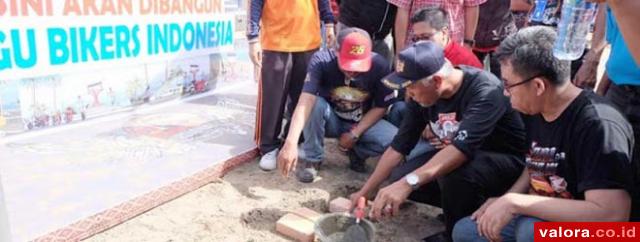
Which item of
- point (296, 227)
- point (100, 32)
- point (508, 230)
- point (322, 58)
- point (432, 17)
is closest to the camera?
point (508, 230)

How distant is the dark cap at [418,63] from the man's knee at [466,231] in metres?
0.62

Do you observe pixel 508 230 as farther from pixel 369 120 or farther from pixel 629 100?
pixel 369 120

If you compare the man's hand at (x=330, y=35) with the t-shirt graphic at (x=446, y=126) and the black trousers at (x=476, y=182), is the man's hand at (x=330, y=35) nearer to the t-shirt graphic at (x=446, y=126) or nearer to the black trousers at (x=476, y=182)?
the t-shirt graphic at (x=446, y=126)

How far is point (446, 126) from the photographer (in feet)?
8.51

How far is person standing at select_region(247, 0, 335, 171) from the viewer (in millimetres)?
3492

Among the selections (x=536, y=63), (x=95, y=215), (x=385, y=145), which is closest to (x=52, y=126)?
(x=95, y=215)

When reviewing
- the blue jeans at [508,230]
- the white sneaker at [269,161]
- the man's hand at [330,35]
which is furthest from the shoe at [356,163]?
the blue jeans at [508,230]

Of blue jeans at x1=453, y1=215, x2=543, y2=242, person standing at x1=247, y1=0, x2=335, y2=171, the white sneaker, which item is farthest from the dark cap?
the white sneaker

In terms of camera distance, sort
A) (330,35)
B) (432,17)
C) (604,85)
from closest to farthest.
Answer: (604,85) → (432,17) → (330,35)

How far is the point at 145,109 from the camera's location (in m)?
4.48

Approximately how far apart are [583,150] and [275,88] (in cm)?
215

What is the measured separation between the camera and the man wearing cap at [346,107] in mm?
3314

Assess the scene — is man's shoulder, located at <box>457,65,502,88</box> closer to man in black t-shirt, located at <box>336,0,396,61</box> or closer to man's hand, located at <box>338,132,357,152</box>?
man's hand, located at <box>338,132,357,152</box>

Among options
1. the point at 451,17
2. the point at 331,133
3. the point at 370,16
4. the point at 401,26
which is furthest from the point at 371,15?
the point at 331,133
